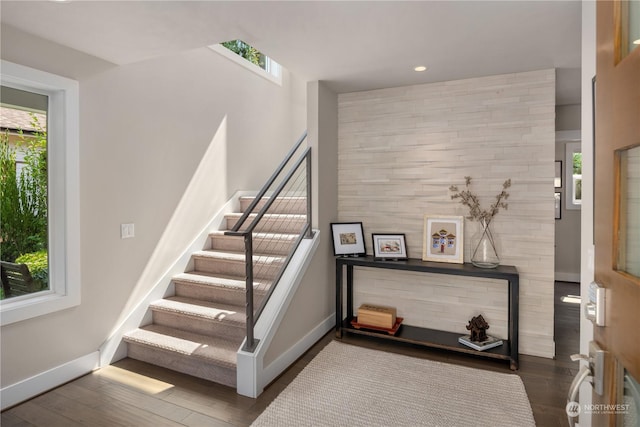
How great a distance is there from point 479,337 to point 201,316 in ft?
7.39

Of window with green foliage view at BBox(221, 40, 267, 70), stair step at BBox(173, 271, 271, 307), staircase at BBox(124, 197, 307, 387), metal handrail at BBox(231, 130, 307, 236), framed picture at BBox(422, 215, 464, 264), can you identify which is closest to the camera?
metal handrail at BBox(231, 130, 307, 236)

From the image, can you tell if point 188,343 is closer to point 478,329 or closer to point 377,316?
point 377,316

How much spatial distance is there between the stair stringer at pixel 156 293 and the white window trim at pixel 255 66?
61.3 inches

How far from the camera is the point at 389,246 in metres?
3.38

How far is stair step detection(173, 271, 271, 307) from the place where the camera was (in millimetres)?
3082

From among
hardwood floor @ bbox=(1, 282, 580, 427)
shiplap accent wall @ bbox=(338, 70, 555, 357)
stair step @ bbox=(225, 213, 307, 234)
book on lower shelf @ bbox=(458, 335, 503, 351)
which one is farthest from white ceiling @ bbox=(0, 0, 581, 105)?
hardwood floor @ bbox=(1, 282, 580, 427)

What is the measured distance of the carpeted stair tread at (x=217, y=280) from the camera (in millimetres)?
3094

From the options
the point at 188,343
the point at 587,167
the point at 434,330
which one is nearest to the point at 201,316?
the point at 188,343

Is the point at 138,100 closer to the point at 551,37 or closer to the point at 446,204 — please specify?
the point at 446,204

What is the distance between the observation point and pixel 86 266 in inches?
105

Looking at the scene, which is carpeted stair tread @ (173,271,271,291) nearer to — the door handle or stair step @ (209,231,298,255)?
stair step @ (209,231,298,255)

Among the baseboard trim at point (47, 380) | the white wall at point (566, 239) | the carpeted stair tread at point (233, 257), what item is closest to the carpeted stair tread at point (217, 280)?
the carpeted stair tread at point (233, 257)

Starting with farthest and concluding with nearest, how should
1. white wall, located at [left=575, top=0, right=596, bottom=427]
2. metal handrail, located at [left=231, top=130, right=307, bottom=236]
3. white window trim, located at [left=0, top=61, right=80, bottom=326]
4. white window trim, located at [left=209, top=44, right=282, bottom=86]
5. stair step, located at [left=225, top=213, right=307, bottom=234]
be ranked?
1. white window trim, located at [left=209, top=44, right=282, bottom=86]
2. stair step, located at [left=225, top=213, right=307, bottom=234]
3. white window trim, located at [left=0, top=61, right=80, bottom=326]
4. metal handrail, located at [left=231, top=130, right=307, bottom=236]
5. white wall, located at [left=575, top=0, right=596, bottom=427]

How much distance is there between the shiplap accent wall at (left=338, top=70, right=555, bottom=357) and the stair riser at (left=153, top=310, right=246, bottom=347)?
135 centimetres
